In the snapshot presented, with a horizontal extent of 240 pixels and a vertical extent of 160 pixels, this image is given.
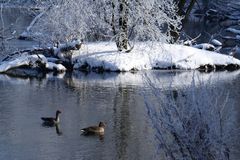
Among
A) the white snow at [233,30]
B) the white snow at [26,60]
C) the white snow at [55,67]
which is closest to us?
the white snow at [26,60]

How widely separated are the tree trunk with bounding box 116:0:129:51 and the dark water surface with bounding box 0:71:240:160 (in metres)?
2.80

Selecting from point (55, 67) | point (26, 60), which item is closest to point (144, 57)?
point (55, 67)

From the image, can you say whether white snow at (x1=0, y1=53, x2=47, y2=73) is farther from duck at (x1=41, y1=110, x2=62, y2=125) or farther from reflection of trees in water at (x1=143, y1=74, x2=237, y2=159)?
reflection of trees in water at (x1=143, y1=74, x2=237, y2=159)

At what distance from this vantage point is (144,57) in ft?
100

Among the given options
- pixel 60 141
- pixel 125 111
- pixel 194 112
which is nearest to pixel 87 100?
pixel 125 111

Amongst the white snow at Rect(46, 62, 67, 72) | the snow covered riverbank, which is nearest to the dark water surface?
the white snow at Rect(46, 62, 67, 72)

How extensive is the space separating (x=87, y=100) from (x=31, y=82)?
5.03 meters

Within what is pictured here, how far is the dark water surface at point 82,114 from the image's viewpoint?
14.6 metres

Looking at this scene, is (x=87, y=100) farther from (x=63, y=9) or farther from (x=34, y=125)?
(x=63, y=9)

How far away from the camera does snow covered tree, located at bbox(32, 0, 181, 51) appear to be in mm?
30469

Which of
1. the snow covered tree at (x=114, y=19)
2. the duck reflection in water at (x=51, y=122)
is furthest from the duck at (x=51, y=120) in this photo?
the snow covered tree at (x=114, y=19)

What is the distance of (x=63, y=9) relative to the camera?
3069 centimetres

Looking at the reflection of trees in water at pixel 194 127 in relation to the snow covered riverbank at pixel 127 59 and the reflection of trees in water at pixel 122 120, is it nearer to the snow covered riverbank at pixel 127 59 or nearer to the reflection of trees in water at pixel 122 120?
the reflection of trees in water at pixel 122 120

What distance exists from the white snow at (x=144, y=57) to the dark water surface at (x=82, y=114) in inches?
58.0
